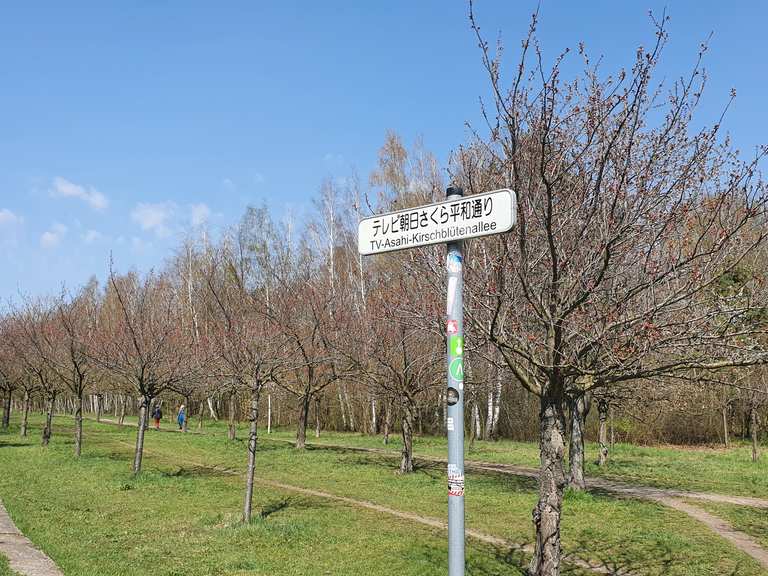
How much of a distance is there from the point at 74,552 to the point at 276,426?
32.9 meters

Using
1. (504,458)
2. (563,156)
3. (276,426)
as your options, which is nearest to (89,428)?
(276,426)

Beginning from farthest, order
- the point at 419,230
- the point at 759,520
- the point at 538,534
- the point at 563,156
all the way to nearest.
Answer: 1. the point at 759,520
2. the point at 538,534
3. the point at 563,156
4. the point at 419,230

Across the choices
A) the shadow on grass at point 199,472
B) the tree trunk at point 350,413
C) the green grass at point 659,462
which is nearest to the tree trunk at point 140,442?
the shadow on grass at point 199,472

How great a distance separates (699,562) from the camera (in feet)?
29.2

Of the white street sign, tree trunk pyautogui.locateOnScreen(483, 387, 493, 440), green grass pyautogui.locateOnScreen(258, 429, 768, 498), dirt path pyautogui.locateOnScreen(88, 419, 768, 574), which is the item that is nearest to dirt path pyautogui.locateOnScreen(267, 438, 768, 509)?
dirt path pyautogui.locateOnScreen(88, 419, 768, 574)

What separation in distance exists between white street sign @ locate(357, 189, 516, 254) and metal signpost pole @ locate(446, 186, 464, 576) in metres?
0.09

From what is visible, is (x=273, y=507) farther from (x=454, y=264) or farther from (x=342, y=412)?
(x=342, y=412)

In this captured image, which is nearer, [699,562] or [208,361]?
[699,562]

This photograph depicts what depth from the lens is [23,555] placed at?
796cm

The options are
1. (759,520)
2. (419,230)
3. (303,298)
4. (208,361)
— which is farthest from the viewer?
(303,298)

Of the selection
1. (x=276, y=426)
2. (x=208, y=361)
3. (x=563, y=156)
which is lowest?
(x=276, y=426)

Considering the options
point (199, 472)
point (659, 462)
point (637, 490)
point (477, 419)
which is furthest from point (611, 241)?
point (477, 419)

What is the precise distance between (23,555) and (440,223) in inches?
277

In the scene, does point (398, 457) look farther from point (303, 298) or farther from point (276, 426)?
point (276, 426)
